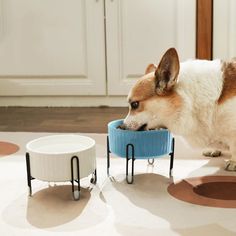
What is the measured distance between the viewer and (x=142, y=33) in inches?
113

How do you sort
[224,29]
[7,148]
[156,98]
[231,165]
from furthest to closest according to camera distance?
[224,29] < [7,148] < [231,165] < [156,98]

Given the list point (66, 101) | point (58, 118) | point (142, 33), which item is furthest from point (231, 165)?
point (66, 101)

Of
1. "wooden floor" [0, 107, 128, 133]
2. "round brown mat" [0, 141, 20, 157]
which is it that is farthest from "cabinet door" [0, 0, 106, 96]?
"round brown mat" [0, 141, 20, 157]

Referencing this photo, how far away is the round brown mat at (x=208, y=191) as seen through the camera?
1387mm

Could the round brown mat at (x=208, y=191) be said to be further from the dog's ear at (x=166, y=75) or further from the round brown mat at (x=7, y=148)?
the round brown mat at (x=7, y=148)

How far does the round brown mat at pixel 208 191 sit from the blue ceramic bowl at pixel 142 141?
137 mm

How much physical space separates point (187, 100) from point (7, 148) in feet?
3.08

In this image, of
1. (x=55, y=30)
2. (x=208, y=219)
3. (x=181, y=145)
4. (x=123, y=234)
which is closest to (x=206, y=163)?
(x=181, y=145)

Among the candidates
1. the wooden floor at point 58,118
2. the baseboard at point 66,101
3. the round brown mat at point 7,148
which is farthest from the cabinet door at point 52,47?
the round brown mat at point 7,148

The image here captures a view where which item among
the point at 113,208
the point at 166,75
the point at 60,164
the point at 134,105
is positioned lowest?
the point at 113,208

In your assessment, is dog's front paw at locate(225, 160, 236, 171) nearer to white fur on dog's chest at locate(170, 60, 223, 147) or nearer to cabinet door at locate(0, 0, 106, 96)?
white fur on dog's chest at locate(170, 60, 223, 147)

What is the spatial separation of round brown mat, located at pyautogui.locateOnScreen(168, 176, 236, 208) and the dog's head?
230mm

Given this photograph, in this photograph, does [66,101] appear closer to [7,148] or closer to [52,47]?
[52,47]

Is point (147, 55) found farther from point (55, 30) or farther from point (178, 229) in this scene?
point (178, 229)
